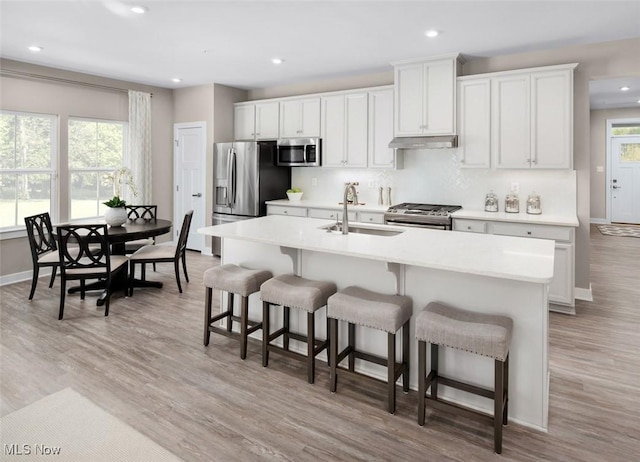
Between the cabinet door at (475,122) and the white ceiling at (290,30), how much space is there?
402 millimetres

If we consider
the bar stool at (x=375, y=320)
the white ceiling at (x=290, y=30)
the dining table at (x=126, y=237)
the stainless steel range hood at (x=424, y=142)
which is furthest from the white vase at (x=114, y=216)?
the stainless steel range hood at (x=424, y=142)

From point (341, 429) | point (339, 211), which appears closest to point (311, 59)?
point (339, 211)

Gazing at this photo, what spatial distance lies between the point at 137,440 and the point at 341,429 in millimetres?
1033

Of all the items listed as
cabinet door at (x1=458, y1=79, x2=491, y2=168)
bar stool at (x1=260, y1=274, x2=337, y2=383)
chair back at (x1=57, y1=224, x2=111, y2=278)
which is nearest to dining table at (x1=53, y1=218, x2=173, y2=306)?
chair back at (x1=57, y1=224, x2=111, y2=278)

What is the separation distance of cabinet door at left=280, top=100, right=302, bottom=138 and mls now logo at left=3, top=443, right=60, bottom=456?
501 centimetres

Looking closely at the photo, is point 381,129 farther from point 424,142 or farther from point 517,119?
point 517,119

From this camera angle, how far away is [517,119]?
4.43 m

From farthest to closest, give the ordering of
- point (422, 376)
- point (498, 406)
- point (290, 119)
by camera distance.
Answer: point (290, 119)
point (422, 376)
point (498, 406)

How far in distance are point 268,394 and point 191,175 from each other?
5010mm

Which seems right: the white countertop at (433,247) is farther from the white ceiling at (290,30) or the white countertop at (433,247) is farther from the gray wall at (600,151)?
the gray wall at (600,151)

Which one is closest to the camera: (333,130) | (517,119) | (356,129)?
(517,119)

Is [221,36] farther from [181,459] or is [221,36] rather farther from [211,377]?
[181,459]

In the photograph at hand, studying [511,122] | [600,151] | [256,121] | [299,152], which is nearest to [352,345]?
[511,122]

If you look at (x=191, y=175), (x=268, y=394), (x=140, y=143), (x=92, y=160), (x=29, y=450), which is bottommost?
(x=268, y=394)
